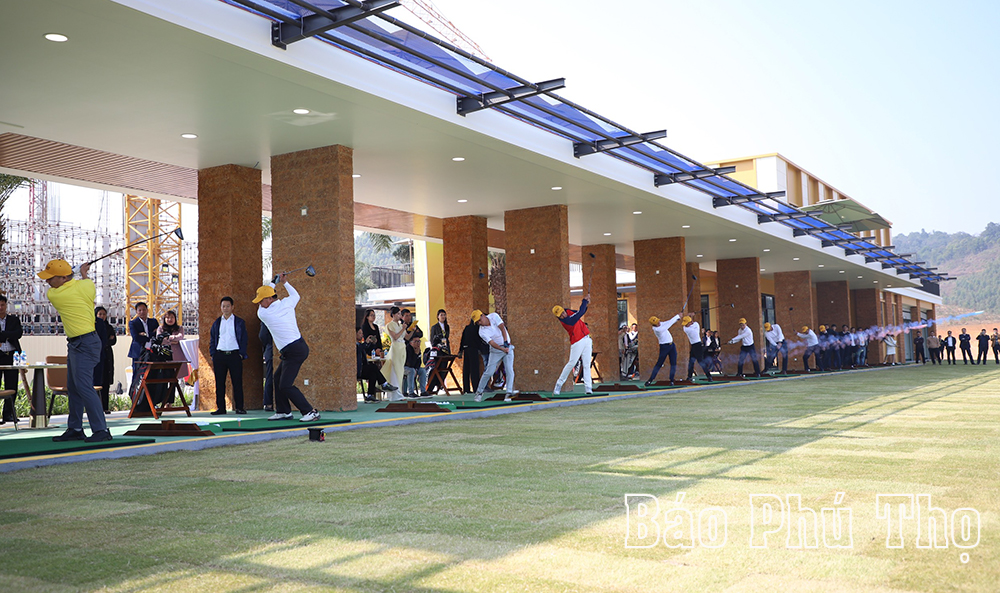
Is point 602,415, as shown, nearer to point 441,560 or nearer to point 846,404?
point 846,404

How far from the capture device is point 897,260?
34844mm

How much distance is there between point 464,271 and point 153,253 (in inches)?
1381

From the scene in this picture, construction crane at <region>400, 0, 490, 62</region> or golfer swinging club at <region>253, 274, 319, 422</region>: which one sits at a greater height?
construction crane at <region>400, 0, 490, 62</region>

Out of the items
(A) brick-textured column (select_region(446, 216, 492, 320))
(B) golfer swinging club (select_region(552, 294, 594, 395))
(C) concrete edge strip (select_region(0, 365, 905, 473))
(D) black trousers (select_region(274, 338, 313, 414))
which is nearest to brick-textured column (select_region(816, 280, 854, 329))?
(A) brick-textured column (select_region(446, 216, 492, 320))

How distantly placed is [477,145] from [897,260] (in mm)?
27957

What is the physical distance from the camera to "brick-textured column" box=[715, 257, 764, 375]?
28.4m

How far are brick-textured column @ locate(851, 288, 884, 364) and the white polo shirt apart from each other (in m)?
36.3

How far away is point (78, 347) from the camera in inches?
323

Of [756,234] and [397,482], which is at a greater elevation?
[756,234]

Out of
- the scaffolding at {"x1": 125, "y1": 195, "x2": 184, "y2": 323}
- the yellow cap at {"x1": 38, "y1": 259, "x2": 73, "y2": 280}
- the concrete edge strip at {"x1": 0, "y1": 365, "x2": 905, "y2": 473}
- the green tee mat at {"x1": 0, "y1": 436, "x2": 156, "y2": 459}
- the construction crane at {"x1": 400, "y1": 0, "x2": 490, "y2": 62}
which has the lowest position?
the concrete edge strip at {"x1": 0, "y1": 365, "x2": 905, "y2": 473}

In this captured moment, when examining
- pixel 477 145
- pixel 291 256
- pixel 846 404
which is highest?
pixel 477 145

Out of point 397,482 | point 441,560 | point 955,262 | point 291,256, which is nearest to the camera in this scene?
point 441,560

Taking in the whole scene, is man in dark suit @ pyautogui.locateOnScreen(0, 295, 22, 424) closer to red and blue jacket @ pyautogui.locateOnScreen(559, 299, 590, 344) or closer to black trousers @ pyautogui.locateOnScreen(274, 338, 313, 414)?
black trousers @ pyautogui.locateOnScreen(274, 338, 313, 414)

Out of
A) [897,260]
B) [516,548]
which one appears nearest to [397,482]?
[516,548]
